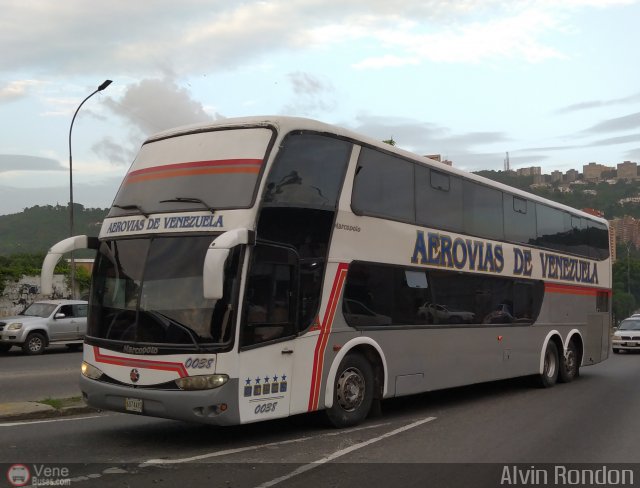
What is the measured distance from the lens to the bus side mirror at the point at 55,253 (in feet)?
26.2

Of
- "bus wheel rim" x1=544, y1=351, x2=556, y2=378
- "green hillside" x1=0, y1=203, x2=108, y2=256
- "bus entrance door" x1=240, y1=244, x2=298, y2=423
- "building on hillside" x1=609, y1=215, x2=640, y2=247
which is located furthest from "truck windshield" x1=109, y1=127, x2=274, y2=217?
"building on hillside" x1=609, y1=215, x2=640, y2=247

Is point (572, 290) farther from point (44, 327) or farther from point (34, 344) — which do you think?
point (34, 344)

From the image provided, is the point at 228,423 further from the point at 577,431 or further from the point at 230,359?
the point at 577,431

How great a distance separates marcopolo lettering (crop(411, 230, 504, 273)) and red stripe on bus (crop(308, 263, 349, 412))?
184 centimetres

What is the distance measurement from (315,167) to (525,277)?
21.9 feet

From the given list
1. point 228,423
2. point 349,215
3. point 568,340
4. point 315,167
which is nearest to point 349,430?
point 228,423

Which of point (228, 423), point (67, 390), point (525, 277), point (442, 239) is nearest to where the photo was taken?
point (228, 423)

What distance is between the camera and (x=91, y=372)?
810cm

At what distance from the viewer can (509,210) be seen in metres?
13.3

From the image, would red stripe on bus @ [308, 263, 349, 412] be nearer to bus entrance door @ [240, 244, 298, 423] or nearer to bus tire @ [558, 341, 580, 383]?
bus entrance door @ [240, 244, 298, 423]

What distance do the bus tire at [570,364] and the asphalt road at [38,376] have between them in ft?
33.5

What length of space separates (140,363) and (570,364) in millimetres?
11510

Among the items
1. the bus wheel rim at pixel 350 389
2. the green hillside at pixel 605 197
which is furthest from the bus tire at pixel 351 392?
the green hillside at pixel 605 197

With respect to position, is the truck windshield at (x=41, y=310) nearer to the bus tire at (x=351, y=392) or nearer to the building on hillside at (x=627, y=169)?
the bus tire at (x=351, y=392)
